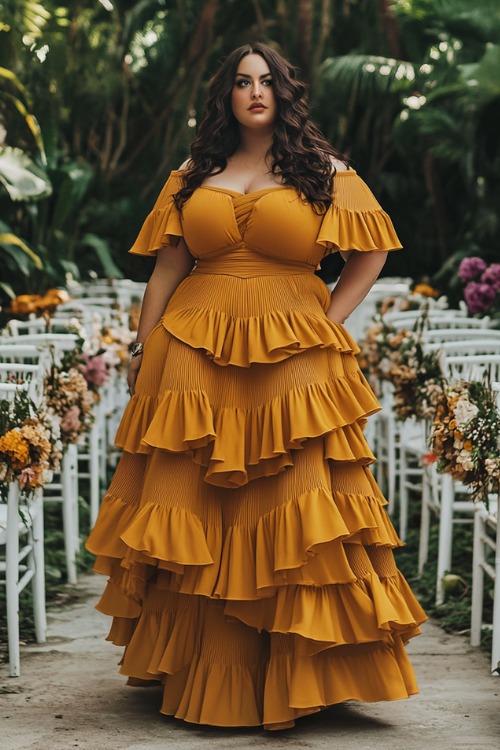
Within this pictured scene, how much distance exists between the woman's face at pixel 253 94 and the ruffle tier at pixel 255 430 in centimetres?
79

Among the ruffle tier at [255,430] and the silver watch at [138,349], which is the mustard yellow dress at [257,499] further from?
the silver watch at [138,349]

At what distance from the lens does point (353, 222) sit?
3.73 m

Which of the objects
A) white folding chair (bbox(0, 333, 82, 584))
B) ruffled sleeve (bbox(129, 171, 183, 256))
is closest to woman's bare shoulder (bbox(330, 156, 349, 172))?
ruffled sleeve (bbox(129, 171, 183, 256))

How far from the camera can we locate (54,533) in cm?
657

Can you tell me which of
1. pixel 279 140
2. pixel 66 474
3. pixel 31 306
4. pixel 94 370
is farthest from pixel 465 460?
pixel 31 306

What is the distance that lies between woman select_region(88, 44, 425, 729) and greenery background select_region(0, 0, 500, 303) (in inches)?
188

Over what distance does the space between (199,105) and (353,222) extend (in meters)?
12.1

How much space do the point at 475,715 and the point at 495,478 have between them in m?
0.78

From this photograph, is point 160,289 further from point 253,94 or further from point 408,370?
point 408,370

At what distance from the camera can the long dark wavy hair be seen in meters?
3.70

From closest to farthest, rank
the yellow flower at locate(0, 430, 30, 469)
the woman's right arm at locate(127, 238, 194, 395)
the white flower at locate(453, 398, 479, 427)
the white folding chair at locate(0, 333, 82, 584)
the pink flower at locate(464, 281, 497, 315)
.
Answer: the woman's right arm at locate(127, 238, 194, 395)
the yellow flower at locate(0, 430, 30, 469)
the white flower at locate(453, 398, 479, 427)
the white folding chair at locate(0, 333, 82, 584)
the pink flower at locate(464, 281, 497, 315)

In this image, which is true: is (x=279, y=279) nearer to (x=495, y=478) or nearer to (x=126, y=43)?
(x=495, y=478)

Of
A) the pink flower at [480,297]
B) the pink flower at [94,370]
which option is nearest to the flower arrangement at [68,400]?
the pink flower at [94,370]

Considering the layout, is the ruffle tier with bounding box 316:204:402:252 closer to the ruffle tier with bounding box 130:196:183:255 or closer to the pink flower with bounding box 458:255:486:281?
the ruffle tier with bounding box 130:196:183:255
